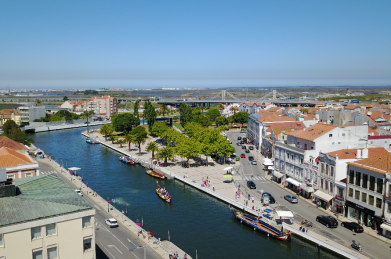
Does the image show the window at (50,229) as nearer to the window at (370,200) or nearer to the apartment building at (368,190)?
the apartment building at (368,190)

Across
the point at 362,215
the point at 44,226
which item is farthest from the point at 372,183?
the point at 44,226

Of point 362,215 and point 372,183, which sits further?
point 362,215

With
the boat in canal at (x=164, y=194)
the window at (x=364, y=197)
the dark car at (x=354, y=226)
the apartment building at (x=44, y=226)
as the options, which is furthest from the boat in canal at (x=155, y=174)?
the apartment building at (x=44, y=226)

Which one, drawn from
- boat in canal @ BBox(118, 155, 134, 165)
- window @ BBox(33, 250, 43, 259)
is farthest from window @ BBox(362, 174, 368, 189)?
boat in canal @ BBox(118, 155, 134, 165)

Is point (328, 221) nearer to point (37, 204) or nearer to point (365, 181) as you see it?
point (365, 181)

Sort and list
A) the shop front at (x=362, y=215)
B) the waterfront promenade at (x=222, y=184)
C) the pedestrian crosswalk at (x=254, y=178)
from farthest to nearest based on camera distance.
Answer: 1. the pedestrian crosswalk at (x=254, y=178)
2. the shop front at (x=362, y=215)
3. the waterfront promenade at (x=222, y=184)

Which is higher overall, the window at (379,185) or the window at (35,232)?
the window at (35,232)
